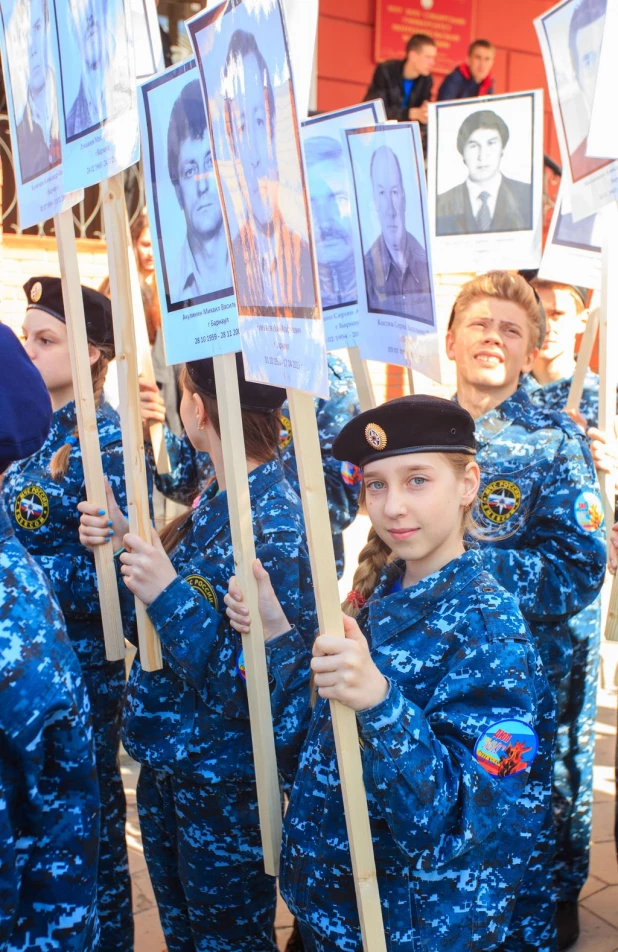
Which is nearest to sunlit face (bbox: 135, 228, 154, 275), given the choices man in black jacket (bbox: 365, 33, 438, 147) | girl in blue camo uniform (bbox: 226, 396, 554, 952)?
girl in blue camo uniform (bbox: 226, 396, 554, 952)

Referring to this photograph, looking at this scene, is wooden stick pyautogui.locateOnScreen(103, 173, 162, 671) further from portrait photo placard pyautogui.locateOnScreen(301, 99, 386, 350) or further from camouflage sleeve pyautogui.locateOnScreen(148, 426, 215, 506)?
camouflage sleeve pyautogui.locateOnScreen(148, 426, 215, 506)

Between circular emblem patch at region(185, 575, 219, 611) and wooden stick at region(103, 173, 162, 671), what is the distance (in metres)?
0.13

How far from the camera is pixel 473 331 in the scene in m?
2.95

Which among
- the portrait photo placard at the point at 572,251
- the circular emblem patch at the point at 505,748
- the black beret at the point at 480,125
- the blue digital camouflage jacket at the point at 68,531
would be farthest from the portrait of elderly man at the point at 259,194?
the black beret at the point at 480,125

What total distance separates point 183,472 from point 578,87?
1.75 metres

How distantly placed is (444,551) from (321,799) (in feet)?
1.67

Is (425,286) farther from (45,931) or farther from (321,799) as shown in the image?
(45,931)

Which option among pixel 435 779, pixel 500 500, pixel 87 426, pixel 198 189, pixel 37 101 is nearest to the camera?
pixel 435 779

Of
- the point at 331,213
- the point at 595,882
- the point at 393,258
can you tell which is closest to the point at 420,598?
the point at 393,258

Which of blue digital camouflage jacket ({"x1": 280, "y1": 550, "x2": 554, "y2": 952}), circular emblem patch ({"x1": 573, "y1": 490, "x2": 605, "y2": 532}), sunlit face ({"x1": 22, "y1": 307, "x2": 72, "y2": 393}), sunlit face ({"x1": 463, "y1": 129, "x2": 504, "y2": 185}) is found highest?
sunlit face ({"x1": 463, "y1": 129, "x2": 504, "y2": 185})

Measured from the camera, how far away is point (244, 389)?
234 cm

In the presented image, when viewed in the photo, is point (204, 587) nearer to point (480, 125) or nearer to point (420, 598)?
A: point (420, 598)

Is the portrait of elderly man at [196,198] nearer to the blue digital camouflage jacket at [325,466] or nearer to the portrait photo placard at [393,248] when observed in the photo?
the portrait photo placard at [393,248]

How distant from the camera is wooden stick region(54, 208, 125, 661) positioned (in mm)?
2396
